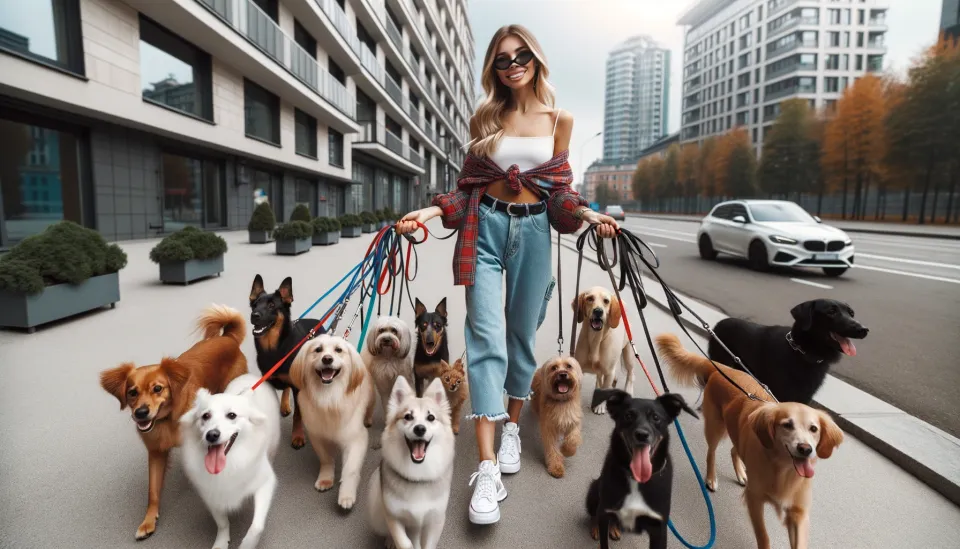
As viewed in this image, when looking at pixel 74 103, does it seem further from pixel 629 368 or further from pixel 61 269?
pixel 629 368

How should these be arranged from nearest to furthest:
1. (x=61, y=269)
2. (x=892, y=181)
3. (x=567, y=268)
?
(x=61, y=269) → (x=567, y=268) → (x=892, y=181)

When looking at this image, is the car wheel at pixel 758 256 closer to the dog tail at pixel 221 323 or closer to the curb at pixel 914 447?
the curb at pixel 914 447

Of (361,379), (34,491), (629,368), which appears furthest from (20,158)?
(629,368)

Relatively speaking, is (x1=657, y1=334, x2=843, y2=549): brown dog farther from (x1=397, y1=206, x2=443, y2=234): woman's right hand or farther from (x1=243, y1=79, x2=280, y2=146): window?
(x1=243, y1=79, x2=280, y2=146): window

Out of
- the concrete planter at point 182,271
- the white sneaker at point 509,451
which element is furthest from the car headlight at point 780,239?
the concrete planter at point 182,271

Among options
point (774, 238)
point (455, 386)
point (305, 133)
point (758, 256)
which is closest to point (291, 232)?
point (455, 386)

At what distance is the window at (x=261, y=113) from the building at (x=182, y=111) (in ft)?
0.26

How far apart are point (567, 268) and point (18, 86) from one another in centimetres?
1264

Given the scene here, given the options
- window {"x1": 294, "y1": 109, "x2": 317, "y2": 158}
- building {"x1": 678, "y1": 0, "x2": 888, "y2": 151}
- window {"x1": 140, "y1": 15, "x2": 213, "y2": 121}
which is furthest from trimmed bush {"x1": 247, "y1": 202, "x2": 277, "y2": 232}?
building {"x1": 678, "y1": 0, "x2": 888, "y2": 151}

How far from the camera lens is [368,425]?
3268 mm

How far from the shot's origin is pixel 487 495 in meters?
2.25

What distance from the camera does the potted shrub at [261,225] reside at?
1477 centimetres

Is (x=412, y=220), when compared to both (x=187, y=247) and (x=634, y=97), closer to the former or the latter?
(x=187, y=247)

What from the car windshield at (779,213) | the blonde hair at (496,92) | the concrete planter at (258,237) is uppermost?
the blonde hair at (496,92)
